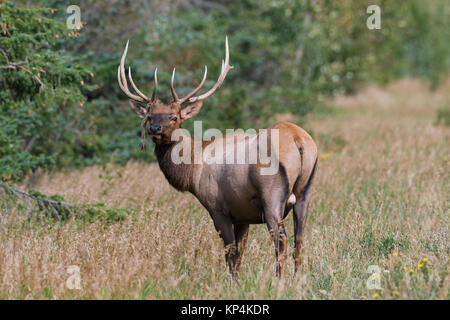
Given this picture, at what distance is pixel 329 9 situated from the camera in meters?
19.1

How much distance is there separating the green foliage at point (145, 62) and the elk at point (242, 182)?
1.88m

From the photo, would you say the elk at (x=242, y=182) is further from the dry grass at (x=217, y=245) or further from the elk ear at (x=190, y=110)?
the dry grass at (x=217, y=245)

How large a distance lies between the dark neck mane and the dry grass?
16.4 inches

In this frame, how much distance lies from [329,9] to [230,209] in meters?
14.5

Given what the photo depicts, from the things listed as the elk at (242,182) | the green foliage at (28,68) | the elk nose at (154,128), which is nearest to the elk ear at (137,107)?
the elk at (242,182)

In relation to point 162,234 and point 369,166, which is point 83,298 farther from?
point 369,166

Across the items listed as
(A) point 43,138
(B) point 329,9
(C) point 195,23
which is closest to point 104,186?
(A) point 43,138

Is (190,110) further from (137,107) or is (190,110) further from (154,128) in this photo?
(154,128)

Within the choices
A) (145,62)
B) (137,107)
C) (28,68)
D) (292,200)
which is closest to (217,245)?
(292,200)

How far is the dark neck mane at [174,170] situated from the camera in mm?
6238

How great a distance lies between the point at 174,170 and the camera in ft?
20.7

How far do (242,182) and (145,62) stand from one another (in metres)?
7.14

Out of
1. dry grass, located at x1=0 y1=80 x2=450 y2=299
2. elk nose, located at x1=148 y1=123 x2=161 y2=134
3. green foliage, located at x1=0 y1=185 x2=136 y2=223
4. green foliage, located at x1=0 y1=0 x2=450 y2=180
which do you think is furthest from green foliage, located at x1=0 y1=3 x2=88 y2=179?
elk nose, located at x1=148 y1=123 x2=161 y2=134

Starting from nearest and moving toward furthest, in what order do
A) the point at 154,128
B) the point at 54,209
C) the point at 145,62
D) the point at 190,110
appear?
the point at 154,128
the point at 190,110
the point at 54,209
the point at 145,62
